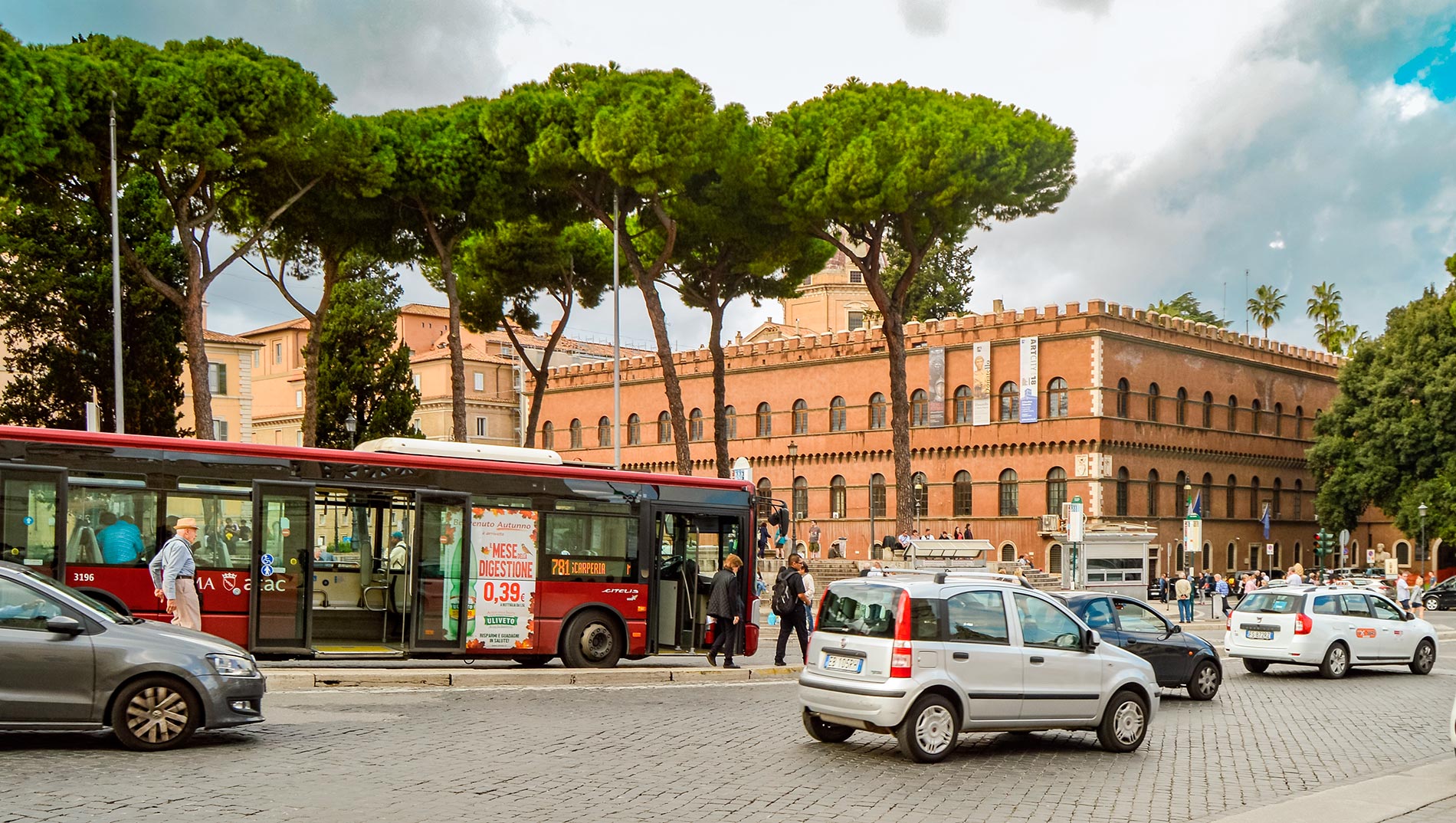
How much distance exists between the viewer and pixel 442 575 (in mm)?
16953

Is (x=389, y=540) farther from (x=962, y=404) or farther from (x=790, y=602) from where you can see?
(x=962, y=404)

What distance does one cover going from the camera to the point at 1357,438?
57500 mm

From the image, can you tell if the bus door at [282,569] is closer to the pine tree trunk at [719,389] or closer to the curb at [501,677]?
the curb at [501,677]

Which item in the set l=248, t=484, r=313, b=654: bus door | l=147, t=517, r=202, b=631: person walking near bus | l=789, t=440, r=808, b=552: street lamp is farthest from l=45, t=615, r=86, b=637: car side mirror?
l=789, t=440, r=808, b=552: street lamp

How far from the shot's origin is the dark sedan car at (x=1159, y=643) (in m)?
16.5

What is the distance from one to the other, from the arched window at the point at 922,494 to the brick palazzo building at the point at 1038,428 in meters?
0.08

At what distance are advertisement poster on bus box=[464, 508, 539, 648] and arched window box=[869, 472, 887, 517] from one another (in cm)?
4367

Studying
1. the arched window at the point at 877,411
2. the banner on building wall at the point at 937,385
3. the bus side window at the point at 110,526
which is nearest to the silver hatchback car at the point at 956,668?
the bus side window at the point at 110,526

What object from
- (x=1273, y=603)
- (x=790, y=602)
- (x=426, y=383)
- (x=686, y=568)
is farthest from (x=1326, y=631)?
(x=426, y=383)

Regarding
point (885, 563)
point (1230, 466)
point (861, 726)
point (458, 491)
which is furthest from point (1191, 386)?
point (861, 726)

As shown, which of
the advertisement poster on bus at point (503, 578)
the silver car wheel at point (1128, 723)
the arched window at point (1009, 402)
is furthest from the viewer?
the arched window at point (1009, 402)

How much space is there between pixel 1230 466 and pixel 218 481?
2072 inches

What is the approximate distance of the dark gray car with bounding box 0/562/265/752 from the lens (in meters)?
10.0

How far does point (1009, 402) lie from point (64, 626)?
162ft
